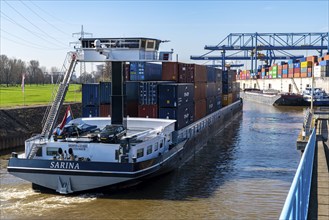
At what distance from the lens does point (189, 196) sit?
19031 mm

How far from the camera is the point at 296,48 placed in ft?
378

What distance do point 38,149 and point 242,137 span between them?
944 inches

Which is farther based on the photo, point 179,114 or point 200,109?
point 200,109

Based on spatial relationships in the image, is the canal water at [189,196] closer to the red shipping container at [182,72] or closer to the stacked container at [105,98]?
the stacked container at [105,98]

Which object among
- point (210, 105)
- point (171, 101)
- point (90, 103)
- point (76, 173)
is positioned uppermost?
point (171, 101)

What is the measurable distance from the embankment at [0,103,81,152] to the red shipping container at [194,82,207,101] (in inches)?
605

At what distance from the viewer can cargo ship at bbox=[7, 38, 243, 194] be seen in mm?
18406

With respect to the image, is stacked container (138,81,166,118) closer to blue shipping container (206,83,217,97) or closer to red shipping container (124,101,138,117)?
red shipping container (124,101,138,117)

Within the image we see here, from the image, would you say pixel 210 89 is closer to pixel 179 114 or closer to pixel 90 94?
pixel 179 114

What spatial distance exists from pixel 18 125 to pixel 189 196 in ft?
79.9

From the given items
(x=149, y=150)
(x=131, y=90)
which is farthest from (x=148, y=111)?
(x=149, y=150)

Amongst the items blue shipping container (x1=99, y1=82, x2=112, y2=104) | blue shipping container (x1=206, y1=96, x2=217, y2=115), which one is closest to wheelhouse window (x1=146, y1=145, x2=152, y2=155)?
blue shipping container (x1=99, y1=82, x2=112, y2=104)

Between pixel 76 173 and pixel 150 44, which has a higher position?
pixel 150 44

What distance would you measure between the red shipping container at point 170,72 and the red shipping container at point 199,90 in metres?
4.25
